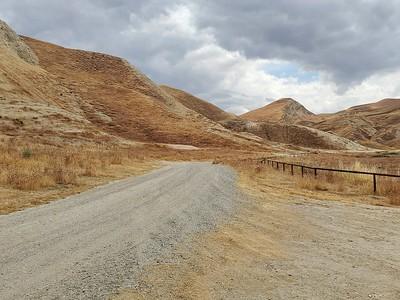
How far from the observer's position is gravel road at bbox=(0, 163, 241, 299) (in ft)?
20.1

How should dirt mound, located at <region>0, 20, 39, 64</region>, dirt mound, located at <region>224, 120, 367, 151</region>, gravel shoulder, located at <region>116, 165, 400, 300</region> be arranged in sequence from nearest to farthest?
gravel shoulder, located at <region>116, 165, 400, 300</region> < dirt mound, located at <region>0, 20, 39, 64</region> < dirt mound, located at <region>224, 120, 367, 151</region>

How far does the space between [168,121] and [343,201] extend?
8293 cm

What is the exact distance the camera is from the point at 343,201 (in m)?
16.0

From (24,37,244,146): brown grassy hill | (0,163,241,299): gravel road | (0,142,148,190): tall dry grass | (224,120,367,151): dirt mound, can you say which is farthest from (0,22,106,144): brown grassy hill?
(224,120,367,151): dirt mound

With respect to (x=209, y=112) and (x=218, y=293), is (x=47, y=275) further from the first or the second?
(x=209, y=112)

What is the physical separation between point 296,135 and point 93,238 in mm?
135839

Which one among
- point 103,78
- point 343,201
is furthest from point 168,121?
point 343,201

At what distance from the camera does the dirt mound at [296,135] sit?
422ft

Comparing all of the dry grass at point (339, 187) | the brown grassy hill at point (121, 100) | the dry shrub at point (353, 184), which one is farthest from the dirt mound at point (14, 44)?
the dry shrub at point (353, 184)

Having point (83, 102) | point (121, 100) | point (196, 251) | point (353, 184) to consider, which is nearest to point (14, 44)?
point (83, 102)

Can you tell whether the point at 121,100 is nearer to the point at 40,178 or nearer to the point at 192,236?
the point at 40,178

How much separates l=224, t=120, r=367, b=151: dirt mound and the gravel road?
119705 millimetres

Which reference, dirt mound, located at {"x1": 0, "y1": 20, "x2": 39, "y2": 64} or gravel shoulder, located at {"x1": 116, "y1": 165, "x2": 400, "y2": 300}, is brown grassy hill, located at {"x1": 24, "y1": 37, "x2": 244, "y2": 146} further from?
gravel shoulder, located at {"x1": 116, "y1": 165, "x2": 400, "y2": 300}

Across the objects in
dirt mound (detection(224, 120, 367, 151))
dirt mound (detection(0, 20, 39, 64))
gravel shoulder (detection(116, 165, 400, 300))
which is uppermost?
dirt mound (detection(0, 20, 39, 64))
